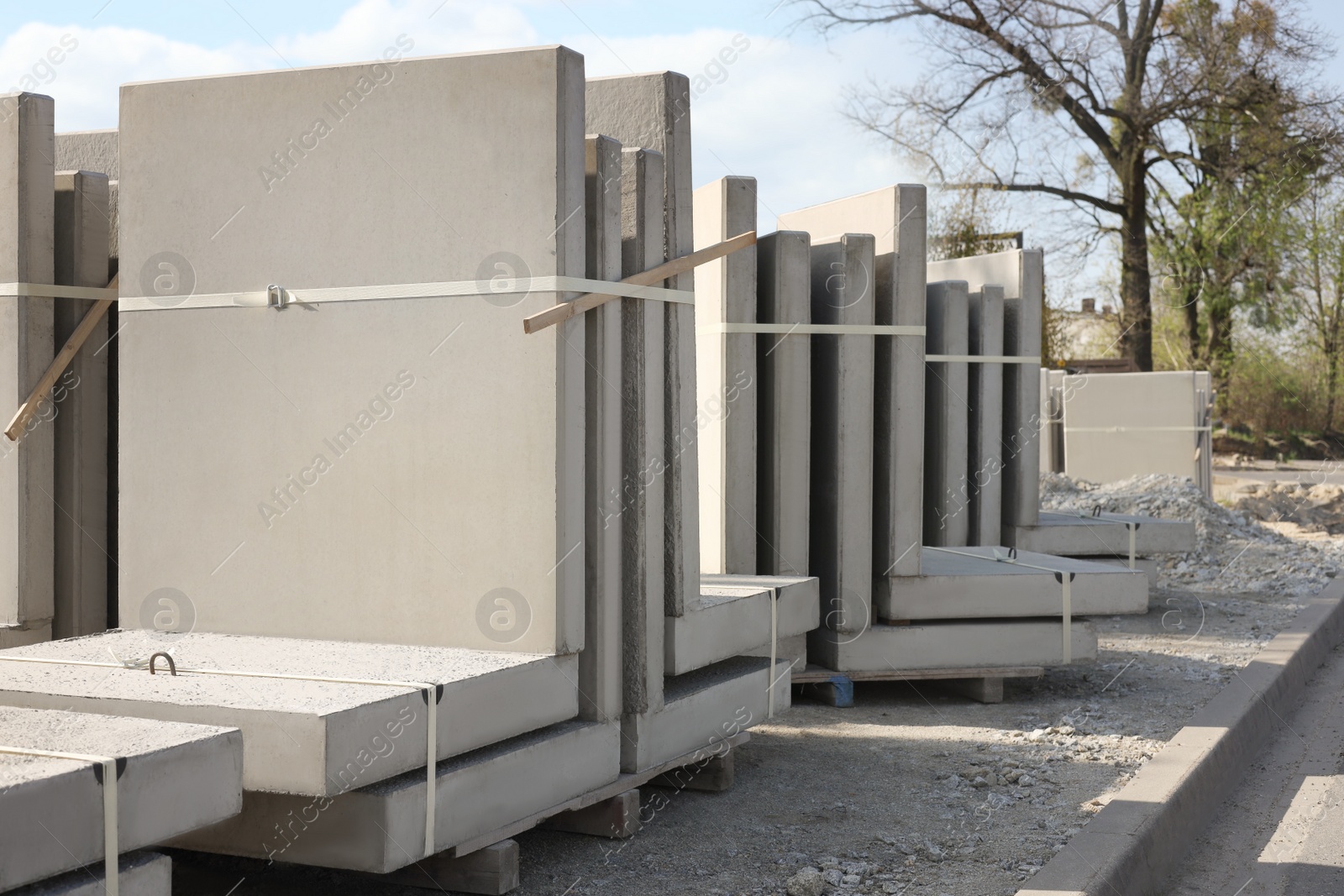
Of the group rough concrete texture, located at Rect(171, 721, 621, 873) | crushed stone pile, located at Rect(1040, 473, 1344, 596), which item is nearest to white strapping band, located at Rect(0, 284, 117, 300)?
rough concrete texture, located at Rect(171, 721, 621, 873)

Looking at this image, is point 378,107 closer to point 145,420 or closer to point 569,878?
point 145,420

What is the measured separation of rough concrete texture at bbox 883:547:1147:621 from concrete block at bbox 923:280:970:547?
89 cm

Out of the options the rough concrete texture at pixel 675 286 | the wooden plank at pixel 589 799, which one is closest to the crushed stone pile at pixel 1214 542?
the wooden plank at pixel 589 799

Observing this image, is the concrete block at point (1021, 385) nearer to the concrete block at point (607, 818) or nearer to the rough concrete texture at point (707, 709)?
the rough concrete texture at point (707, 709)

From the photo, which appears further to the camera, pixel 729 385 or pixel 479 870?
pixel 729 385

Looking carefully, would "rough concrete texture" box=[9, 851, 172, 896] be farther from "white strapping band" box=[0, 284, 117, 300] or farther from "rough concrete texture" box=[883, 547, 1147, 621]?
"rough concrete texture" box=[883, 547, 1147, 621]

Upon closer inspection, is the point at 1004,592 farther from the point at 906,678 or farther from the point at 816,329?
the point at 816,329

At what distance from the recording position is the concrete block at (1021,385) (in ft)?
25.3

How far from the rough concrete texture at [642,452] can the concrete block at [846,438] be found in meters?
1.97

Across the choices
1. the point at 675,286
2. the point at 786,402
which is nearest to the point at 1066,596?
the point at 786,402

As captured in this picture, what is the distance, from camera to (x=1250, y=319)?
97.3 feet

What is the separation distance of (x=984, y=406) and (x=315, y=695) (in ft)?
17.2

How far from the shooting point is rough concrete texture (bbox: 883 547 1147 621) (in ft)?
19.7

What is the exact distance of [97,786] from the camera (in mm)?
2273
